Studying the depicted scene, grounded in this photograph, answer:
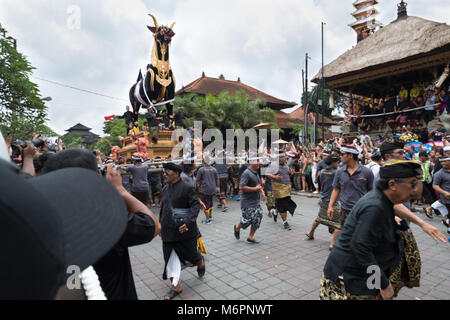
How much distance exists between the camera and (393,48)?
44.1 ft

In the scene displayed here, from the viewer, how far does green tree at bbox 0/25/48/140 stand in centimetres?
886

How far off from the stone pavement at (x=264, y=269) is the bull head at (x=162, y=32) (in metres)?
10.6

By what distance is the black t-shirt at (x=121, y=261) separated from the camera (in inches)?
64.7

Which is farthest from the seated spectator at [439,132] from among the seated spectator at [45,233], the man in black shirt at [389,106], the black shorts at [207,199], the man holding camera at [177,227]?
the seated spectator at [45,233]

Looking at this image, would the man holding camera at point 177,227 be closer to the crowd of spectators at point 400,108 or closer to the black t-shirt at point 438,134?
the black t-shirt at point 438,134

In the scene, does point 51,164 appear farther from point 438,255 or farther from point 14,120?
point 14,120

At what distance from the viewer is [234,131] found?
1897 centimetres

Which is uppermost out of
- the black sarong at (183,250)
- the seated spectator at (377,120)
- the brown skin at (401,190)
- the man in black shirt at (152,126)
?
the seated spectator at (377,120)

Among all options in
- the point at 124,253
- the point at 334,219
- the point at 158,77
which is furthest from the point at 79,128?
the point at 124,253

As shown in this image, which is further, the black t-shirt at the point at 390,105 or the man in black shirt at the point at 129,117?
the black t-shirt at the point at 390,105

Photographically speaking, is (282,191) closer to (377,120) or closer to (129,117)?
(129,117)

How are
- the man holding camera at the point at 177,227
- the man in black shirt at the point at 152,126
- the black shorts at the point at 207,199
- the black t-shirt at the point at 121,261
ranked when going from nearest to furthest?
1. the black t-shirt at the point at 121,261
2. the man holding camera at the point at 177,227
3. the black shorts at the point at 207,199
4. the man in black shirt at the point at 152,126

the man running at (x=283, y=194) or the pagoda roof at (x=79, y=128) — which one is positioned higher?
the pagoda roof at (x=79, y=128)

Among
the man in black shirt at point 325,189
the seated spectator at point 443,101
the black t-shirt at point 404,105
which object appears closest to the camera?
the man in black shirt at point 325,189
